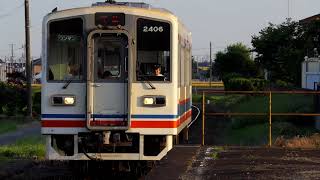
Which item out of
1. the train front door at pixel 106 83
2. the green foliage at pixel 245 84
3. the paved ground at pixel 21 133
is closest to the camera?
the train front door at pixel 106 83

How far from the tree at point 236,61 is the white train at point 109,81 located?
2691 inches

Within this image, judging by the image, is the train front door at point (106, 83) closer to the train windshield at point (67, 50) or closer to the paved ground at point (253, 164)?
the train windshield at point (67, 50)

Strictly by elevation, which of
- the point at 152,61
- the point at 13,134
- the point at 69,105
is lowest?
the point at 13,134

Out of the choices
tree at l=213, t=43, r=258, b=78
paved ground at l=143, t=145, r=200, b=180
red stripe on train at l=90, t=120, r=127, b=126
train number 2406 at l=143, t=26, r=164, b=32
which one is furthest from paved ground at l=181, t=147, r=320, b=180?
tree at l=213, t=43, r=258, b=78

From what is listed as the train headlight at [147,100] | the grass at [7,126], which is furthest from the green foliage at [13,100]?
the train headlight at [147,100]

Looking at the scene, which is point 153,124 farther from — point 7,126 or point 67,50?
point 7,126

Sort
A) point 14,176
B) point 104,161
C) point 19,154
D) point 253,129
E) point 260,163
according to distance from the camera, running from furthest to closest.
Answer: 1. point 253,129
2. point 19,154
3. point 14,176
4. point 104,161
5. point 260,163

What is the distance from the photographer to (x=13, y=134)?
96.6 feet

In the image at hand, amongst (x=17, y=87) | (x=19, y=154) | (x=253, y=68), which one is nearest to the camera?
(x=19, y=154)

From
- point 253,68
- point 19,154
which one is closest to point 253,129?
point 19,154

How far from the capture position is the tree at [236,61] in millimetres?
81738

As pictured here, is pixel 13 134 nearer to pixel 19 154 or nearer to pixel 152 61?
pixel 19 154

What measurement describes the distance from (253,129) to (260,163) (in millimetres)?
16797

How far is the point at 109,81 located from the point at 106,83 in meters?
0.07
